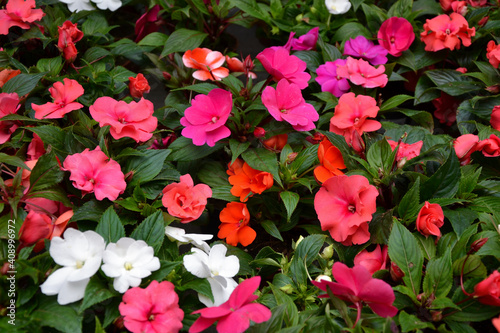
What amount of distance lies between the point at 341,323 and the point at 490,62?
4.09ft

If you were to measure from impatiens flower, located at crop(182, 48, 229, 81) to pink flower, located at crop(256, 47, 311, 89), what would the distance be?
11.0 inches

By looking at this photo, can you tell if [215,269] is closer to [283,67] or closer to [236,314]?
[236,314]

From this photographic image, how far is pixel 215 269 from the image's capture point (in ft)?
3.99

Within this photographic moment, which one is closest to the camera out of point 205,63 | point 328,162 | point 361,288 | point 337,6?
point 361,288

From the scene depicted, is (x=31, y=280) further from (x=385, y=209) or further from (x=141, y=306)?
(x=385, y=209)

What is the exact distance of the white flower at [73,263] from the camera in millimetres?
1020

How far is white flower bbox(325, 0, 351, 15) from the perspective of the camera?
6.59 ft

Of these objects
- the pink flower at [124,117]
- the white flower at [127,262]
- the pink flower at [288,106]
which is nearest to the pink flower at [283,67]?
the pink flower at [288,106]

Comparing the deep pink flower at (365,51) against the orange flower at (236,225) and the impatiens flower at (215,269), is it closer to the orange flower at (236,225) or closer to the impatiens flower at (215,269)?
the orange flower at (236,225)

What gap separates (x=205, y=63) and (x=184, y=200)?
718 millimetres

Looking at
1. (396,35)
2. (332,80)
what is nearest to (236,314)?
(332,80)

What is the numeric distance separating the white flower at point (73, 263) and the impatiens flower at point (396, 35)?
54.9 inches

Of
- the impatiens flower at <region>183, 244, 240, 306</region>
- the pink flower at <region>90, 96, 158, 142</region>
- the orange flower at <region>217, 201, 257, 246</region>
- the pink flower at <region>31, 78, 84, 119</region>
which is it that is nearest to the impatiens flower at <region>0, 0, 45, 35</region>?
the pink flower at <region>31, 78, 84, 119</region>

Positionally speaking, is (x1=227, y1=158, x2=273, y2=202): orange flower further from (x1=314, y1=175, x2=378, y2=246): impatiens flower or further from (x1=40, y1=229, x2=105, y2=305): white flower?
(x1=40, y1=229, x2=105, y2=305): white flower
